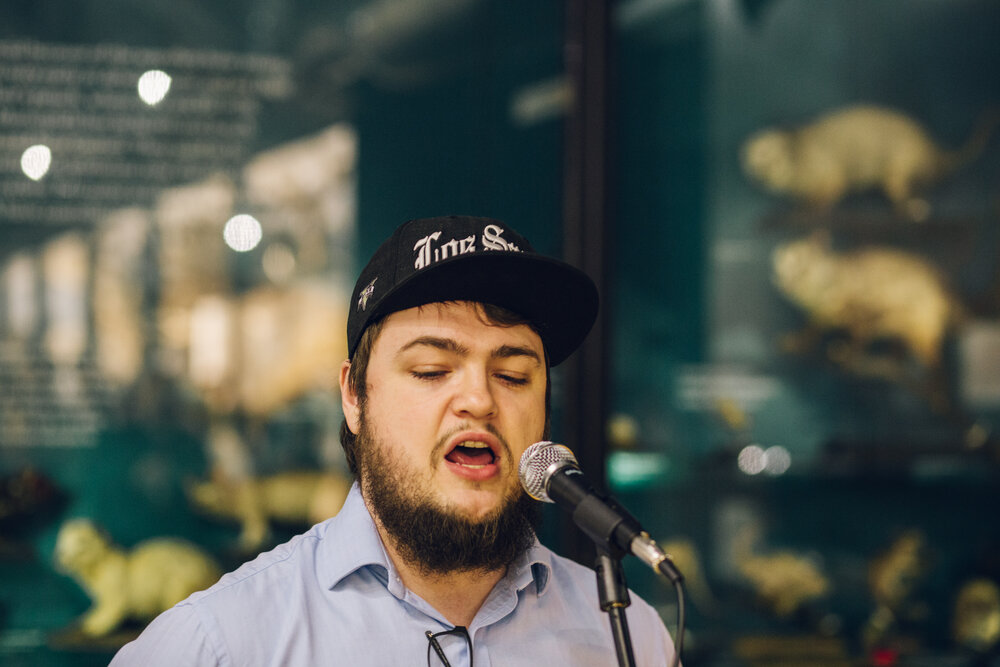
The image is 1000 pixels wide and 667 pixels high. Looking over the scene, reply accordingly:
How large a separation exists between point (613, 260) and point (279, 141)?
143cm

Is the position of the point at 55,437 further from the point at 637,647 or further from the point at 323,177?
the point at 637,647

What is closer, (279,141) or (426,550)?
(426,550)

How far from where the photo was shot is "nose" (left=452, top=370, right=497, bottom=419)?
6.06 feet

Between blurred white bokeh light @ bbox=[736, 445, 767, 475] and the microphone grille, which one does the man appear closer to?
the microphone grille

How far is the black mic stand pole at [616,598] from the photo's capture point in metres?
1.54

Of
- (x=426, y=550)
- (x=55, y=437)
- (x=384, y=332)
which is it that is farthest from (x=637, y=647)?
(x=55, y=437)

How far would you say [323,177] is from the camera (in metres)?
3.86

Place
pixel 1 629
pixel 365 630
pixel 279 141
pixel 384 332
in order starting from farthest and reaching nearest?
pixel 279 141 → pixel 1 629 → pixel 384 332 → pixel 365 630

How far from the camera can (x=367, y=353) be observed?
2057 millimetres

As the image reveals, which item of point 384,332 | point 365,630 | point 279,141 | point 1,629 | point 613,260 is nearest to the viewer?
point 365,630

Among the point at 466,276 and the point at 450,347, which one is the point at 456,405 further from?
the point at 466,276

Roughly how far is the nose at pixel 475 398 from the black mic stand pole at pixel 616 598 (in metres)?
0.40

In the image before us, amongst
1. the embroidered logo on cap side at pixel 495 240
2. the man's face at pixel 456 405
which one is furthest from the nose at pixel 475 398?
the embroidered logo on cap side at pixel 495 240

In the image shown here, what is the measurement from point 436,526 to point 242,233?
225cm
